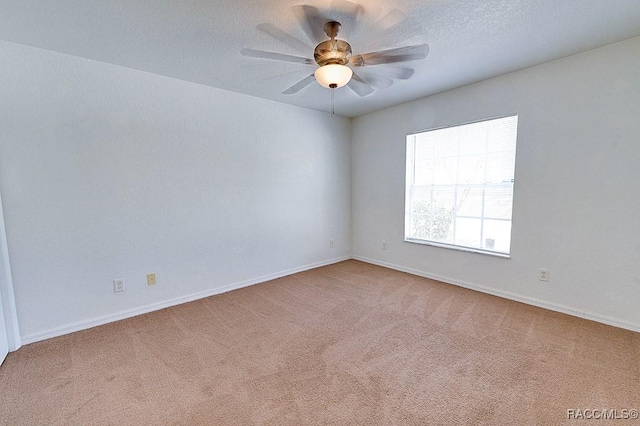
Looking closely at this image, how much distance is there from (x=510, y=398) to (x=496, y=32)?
2473 millimetres

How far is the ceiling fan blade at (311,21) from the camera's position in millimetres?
1734

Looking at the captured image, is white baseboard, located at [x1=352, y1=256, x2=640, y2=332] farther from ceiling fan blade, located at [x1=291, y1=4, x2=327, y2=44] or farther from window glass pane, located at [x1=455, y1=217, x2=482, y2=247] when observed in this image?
ceiling fan blade, located at [x1=291, y1=4, x2=327, y2=44]

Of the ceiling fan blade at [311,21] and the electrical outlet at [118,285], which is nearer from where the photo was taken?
the ceiling fan blade at [311,21]

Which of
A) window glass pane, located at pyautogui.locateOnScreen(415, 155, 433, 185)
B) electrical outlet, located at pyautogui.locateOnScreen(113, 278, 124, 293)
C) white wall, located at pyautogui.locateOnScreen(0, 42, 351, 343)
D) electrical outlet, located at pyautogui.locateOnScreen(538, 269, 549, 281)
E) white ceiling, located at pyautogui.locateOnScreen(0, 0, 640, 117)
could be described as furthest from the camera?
window glass pane, located at pyautogui.locateOnScreen(415, 155, 433, 185)

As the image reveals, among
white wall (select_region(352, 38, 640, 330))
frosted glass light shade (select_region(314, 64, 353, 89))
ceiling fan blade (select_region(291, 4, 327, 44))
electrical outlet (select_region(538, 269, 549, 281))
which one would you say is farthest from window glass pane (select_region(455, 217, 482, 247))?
ceiling fan blade (select_region(291, 4, 327, 44))

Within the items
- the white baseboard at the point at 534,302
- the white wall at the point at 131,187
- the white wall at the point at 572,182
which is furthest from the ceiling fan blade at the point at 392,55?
the white baseboard at the point at 534,302

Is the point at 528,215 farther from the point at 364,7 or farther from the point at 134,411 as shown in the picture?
the point at 134,411

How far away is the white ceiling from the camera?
1.72 m

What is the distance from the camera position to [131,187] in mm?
2656

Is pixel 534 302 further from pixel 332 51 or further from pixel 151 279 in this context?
pixel 151 279

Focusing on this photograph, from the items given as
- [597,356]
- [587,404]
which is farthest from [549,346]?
[587,404]

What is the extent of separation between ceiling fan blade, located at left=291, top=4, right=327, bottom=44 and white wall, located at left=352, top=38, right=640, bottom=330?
204 cm

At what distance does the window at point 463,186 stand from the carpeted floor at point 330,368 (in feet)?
2.96

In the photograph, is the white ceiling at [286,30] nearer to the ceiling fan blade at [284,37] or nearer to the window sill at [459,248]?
the ceiling fan blade at [284,37]
